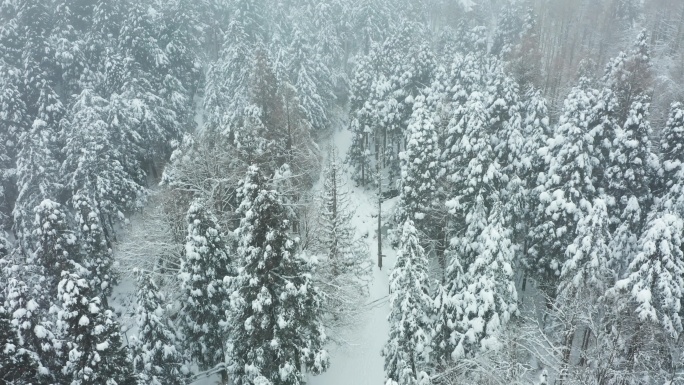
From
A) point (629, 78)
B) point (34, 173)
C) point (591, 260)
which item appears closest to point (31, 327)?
point (34, 173)

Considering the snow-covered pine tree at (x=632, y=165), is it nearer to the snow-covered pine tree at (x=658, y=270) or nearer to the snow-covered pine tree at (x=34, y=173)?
the snow-covered pine tree at (x=658, y=270)

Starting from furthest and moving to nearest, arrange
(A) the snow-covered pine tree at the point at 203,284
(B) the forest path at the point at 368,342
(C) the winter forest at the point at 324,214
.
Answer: (B) the forest path at the point at 368,342 < (A) the snow-covered pine tree at the point at 203,284 < (C) the winter forest at the point at 324,214

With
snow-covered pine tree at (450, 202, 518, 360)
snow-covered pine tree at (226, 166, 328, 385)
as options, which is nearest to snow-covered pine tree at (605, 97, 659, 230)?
snow-covered pine tree at (450, 202, 518, 360)

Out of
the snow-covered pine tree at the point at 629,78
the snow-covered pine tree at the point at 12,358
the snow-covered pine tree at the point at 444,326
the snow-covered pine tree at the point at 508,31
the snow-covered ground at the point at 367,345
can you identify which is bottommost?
the snow-covered ground at the point at 367,345

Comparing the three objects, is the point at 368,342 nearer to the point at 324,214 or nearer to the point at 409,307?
the point at 324,214

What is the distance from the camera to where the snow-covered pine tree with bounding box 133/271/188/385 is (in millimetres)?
22266

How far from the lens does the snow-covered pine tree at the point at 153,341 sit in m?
22.3

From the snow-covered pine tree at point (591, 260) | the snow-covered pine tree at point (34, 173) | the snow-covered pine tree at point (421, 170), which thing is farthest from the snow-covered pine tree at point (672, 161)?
the snow-covered pine tree at point (34, 173)

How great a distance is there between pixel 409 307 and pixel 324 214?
11.6m

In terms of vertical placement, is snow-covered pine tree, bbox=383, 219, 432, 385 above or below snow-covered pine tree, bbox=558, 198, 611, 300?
below

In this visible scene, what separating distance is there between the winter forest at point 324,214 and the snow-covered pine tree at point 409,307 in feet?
0.36

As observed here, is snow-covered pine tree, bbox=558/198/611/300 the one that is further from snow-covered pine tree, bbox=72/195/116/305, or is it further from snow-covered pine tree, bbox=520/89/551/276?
snow-covered pine tree, bbox=72/195/116/305

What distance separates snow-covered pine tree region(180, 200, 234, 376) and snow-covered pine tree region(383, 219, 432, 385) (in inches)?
346

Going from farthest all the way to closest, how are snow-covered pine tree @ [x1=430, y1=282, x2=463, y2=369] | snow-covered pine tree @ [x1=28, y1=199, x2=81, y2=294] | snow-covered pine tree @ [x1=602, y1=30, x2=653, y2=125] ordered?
snow-covered pine tree @ [x1=602, y1=30, x2=653, y2=125] → snow-covered pine tree @ [x1=28, y1=199, x2=81, y2=294] → snow-covered pine tree @ [x1=430, y1=282, x2=463, y2=369]
